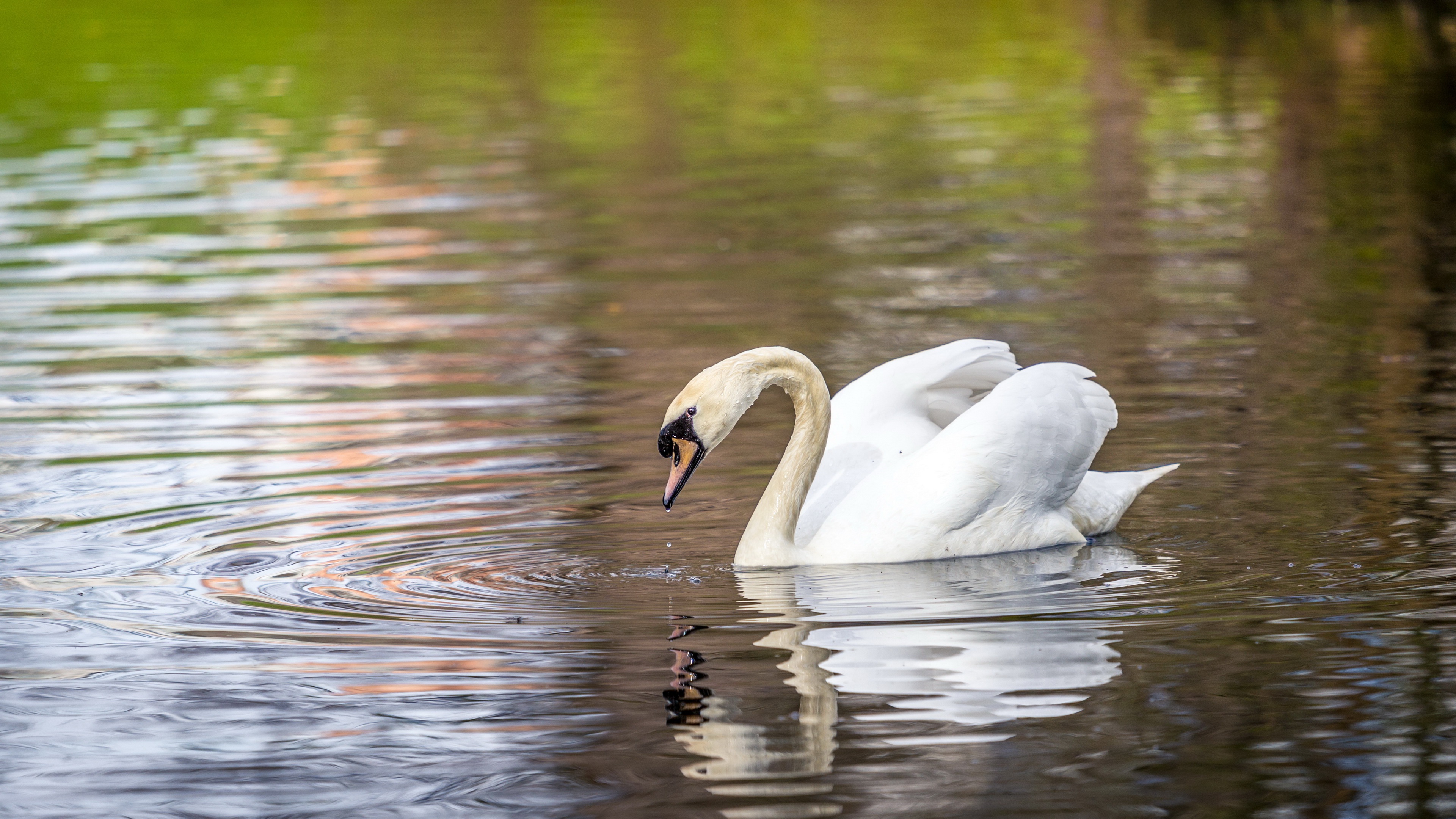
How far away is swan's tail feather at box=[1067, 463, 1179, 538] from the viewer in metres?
8.34

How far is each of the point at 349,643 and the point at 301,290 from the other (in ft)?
29.7

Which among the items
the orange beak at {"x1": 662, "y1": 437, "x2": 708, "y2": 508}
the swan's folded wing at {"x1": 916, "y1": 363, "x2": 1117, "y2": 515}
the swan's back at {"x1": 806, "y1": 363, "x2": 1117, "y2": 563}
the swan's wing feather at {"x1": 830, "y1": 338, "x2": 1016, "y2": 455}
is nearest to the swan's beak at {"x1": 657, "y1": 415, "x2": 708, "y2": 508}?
the orange beak at {"x1": 662, "y1": 437, "x2": 708, "y2": 508}

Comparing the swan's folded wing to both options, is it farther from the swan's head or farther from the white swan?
the swan's head

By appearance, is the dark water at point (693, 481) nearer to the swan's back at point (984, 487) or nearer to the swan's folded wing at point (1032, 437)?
the swan's back at point (984, 487)

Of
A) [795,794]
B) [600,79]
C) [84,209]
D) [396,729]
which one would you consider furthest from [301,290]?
[600,79]

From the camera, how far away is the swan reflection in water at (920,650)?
19.2 ft

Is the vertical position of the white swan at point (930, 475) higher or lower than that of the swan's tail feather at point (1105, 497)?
higher

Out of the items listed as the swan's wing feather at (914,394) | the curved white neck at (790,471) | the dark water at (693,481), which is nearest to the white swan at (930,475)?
the curved white neck at (790,471)

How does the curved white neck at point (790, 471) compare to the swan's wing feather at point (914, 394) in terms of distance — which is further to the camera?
the swan's wing feather at point (914, 394)

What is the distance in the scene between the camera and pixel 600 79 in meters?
33.0

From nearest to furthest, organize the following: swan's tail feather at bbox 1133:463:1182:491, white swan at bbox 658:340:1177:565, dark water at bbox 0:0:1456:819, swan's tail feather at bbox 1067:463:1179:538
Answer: dark water at bbox 0:0:1456:819
white swan at bbox 658:340:1177:565
swan's tail feather at bbox 1067:463:1179:538
swan's tail feather at bbox 1133:463:1182:491

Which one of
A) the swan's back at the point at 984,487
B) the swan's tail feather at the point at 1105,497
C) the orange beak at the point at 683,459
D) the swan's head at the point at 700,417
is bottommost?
the swan's tail feather at the point at 1105,497

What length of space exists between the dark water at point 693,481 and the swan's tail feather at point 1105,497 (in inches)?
3.7

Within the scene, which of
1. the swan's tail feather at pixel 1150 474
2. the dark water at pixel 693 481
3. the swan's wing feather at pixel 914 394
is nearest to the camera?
the dark water at pixel 693 481
